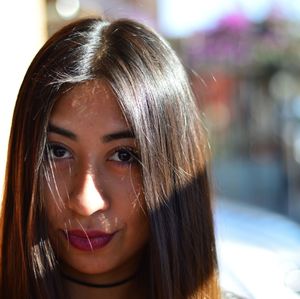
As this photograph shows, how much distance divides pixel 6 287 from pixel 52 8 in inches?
82.4

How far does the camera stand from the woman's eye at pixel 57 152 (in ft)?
3.83

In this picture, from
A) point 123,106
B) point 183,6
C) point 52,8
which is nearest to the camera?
point 123,106

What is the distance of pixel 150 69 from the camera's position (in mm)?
1207

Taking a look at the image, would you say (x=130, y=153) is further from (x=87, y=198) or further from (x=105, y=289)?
(x=105, y=289)

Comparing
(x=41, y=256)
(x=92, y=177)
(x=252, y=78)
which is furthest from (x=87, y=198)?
(x=252, y=78)

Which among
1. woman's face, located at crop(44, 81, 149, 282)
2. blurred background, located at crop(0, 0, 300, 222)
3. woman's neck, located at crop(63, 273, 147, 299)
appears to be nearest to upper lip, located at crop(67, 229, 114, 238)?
woman's face, located at crop(44, 81, 149, 282)

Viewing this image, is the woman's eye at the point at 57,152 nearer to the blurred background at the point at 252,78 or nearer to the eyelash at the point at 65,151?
the eyelash at the point at 65,151

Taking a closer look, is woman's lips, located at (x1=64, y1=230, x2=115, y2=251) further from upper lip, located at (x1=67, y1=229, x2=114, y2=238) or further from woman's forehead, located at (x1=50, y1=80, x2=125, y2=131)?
woman's forehead, located at (x1=50, y1=80, x2=125, y2=131)

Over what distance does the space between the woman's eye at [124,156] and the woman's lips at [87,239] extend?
136 millimetres

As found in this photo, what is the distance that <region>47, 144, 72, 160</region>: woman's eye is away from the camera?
1.17 metres

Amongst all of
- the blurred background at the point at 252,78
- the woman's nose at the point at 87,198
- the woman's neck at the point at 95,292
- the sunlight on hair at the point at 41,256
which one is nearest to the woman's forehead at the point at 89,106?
the woman's nose at the point at 87,198

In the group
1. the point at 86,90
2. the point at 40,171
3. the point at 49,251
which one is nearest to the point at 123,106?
the point at 86,90

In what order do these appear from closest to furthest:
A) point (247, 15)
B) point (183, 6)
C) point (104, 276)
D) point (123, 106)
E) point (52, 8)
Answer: point (123, 106) < point (104, 276) < point (52, 8) < point (247, 15) < point (183, 6)

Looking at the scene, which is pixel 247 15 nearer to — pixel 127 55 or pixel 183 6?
pixel 183 6
